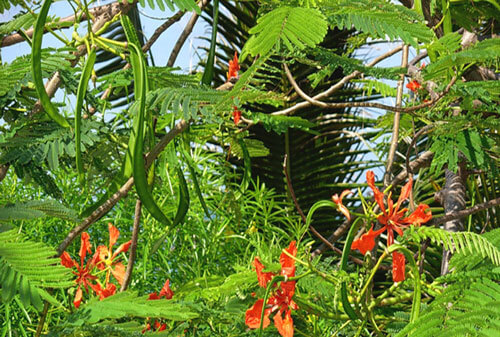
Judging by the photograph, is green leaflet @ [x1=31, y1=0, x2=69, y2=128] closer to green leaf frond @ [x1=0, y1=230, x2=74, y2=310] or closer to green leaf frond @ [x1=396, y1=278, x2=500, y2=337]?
green leaf frond @ [x1=0, y1=230, x2=74, y2=310]

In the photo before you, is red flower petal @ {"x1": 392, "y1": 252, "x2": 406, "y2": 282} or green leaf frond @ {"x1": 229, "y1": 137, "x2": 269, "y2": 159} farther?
green leaf frond @ {"x1": 229, "y1": 137, "x2": 269, "y2": 159}

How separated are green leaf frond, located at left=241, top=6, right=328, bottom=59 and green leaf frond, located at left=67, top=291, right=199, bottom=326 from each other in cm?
21

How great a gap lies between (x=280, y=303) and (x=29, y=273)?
293 mm

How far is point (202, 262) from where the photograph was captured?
1.57m

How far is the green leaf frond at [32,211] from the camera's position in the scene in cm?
52

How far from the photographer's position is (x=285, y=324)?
0.64 metres

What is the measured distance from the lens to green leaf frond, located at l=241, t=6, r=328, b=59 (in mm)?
472

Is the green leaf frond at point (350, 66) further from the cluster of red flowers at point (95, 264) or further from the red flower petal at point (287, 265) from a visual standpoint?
the cluster of red flowers at point (95, 264)

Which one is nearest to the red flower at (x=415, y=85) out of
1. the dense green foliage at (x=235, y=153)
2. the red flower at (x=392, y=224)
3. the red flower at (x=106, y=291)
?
the dense green foliage at (x=235, y=153)

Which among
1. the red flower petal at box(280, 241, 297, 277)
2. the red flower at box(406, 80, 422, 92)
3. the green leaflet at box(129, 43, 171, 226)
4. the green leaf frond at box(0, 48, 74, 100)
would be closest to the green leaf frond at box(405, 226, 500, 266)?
the red flower petal at box(280, 241, 297, 277)

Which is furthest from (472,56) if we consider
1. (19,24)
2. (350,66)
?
(19,24)

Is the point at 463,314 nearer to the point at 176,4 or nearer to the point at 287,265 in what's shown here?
the point at 287,265

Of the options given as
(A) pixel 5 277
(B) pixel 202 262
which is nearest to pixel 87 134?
(A) pixel 5 277

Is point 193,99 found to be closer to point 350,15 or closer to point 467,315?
point 350,15
